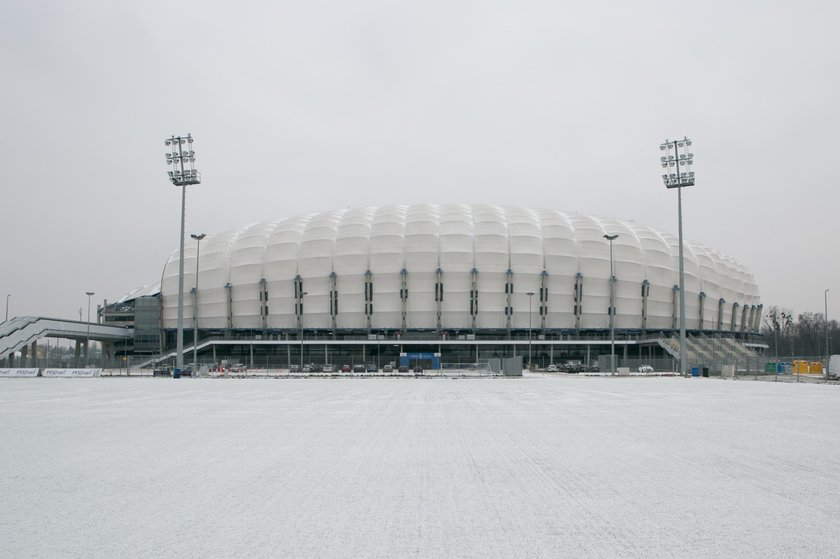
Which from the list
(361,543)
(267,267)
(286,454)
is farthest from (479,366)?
(361,543)

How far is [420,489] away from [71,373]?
67.3 meters

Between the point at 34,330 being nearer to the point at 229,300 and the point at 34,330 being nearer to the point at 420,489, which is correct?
the point at 229,300

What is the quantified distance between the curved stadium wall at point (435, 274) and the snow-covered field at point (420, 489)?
3099 inches

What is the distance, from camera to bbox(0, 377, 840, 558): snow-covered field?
20.7 ft

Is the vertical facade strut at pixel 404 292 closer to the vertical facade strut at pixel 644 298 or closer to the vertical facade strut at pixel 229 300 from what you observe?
the vertical facade strut at pixel 229 300

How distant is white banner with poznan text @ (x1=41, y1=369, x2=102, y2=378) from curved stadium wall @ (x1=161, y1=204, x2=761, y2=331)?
108 feet

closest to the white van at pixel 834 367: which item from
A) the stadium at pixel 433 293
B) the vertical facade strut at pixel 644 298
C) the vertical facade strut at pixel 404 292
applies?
→ the stadium at pixel 433 293

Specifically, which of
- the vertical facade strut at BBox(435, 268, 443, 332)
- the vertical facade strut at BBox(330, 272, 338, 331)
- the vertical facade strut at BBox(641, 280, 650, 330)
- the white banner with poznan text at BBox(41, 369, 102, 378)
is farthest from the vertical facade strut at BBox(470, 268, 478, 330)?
the white banner with poznan text at BBox(41, 369, 102, 378)

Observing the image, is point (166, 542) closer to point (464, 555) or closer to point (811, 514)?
point (464, 555)

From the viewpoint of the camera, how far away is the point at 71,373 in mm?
66688

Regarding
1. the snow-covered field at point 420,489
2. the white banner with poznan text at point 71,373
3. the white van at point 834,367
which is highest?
the snow-covered field at point 420,489

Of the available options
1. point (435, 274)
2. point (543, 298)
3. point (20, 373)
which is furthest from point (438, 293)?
point (20, 373)

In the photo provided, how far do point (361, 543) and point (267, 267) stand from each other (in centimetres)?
9601

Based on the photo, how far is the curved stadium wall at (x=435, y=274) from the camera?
9656 centimetres
